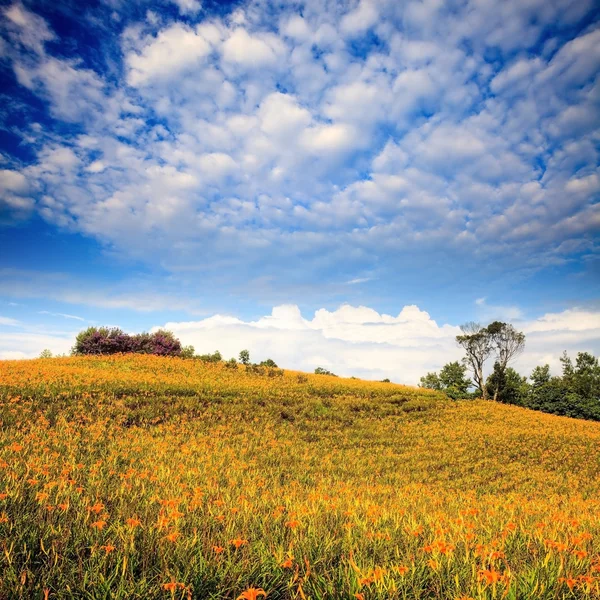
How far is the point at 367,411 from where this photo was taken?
2275 centimetres

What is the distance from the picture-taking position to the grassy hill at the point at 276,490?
7.70ft

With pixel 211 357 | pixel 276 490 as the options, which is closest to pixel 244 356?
pixel 211 357

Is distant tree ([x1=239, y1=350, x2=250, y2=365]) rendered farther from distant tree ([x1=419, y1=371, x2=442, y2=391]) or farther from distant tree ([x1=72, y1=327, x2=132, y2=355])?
distant tree ([x1=419, y1=371, x2=442, y2=391])

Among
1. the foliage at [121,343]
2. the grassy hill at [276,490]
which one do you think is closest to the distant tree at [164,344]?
the foliage at [121,343]

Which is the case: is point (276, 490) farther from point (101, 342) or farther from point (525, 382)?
point (525, 382)

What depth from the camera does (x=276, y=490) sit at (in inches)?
271

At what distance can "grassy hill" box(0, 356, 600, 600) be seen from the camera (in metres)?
2.35

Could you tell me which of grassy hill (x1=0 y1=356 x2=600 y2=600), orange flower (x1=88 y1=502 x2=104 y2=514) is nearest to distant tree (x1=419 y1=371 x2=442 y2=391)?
grassy hill (x1=0 y1=356 x2=600 y2=600)

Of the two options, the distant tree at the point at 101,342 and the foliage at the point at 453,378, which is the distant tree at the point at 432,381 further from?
the distant tree at the point at 101,342

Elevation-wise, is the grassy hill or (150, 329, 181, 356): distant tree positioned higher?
(150, 329, 181, 356): distant tree

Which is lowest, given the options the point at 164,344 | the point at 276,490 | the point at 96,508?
the point at 276,490

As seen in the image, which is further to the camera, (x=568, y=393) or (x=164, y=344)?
(x=568, y=393)

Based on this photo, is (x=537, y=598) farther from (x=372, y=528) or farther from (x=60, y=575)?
(x=60, y=575)

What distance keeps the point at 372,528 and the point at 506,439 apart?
20253 millimetres
